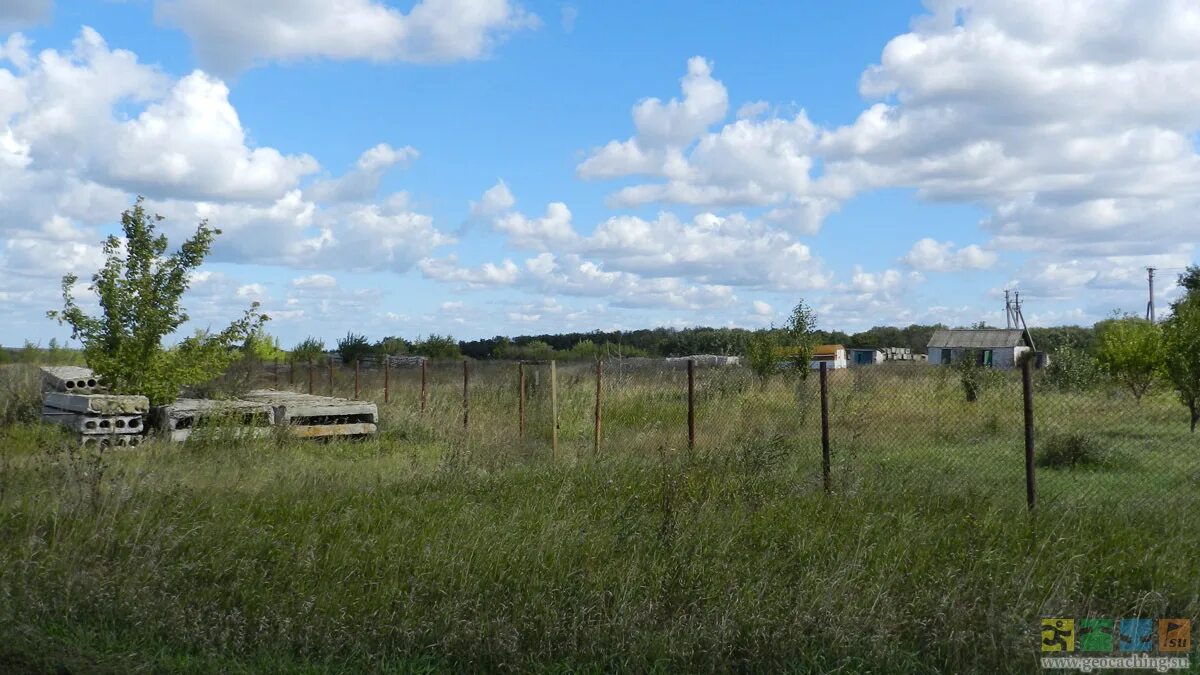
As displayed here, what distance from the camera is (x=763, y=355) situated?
85.7ft

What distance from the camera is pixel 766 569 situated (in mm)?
6664

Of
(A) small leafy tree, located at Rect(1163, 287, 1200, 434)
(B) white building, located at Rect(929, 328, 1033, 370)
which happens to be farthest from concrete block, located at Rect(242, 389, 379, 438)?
(B) white building, located at Rect(929, 328, 1033, 370)

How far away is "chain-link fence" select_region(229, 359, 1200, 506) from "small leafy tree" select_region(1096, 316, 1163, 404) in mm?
1426

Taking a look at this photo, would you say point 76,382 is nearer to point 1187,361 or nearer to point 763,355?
point 763,355

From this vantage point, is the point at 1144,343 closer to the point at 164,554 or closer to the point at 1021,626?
the point at 1021,626

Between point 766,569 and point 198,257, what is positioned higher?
point 198,257

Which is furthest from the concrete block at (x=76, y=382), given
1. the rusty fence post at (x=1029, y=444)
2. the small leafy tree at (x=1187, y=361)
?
the small leafy tree at (x=1187, y=361)

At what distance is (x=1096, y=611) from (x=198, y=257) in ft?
46.5

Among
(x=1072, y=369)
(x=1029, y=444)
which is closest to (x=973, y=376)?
(x=1072, y=369)

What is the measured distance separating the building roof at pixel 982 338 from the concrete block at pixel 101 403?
56282 mm

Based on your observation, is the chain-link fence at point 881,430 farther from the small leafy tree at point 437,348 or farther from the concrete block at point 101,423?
the small leafy tree at point 437,348

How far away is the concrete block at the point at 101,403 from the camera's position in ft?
47.1

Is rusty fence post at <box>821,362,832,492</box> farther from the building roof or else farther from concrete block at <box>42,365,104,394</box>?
the building roof

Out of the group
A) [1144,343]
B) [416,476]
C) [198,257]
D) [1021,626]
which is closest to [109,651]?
[416,476]
